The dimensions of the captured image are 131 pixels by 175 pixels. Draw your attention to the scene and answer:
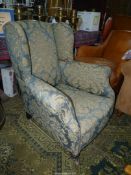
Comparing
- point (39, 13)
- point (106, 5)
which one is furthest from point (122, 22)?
point (39, 13)

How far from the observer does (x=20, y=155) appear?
4.60 ft

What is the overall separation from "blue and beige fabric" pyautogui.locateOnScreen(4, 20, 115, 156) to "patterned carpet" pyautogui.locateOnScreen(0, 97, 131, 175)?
236 mm

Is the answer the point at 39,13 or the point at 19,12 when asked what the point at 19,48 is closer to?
the point at 19,12

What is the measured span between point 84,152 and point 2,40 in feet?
4.01

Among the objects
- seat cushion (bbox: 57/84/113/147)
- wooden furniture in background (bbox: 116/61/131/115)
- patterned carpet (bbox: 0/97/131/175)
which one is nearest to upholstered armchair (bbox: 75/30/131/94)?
Answer: wooden furniture in background (bbox: 116/61/131/115)

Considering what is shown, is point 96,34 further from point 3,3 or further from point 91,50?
point 3,3

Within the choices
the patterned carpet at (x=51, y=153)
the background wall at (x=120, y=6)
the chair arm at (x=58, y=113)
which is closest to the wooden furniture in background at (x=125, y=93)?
the patterned carpet at (x=51, y=153)

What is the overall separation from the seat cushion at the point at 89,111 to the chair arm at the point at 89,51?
0.68 metres

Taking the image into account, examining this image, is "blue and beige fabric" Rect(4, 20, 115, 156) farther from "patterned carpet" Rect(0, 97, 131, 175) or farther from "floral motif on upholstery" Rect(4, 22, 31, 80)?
"patterned carpet" Rect(0, 97, 131, 175)

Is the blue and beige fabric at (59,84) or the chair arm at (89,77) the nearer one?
the blue and beige fabric at (59,84)

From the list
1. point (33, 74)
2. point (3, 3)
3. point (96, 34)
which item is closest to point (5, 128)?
point (33, 74)

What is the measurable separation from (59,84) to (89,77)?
308 mm

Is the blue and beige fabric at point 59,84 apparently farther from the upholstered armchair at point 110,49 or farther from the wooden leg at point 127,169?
the upholstered armchair at point 110,49

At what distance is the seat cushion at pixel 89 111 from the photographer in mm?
1173
